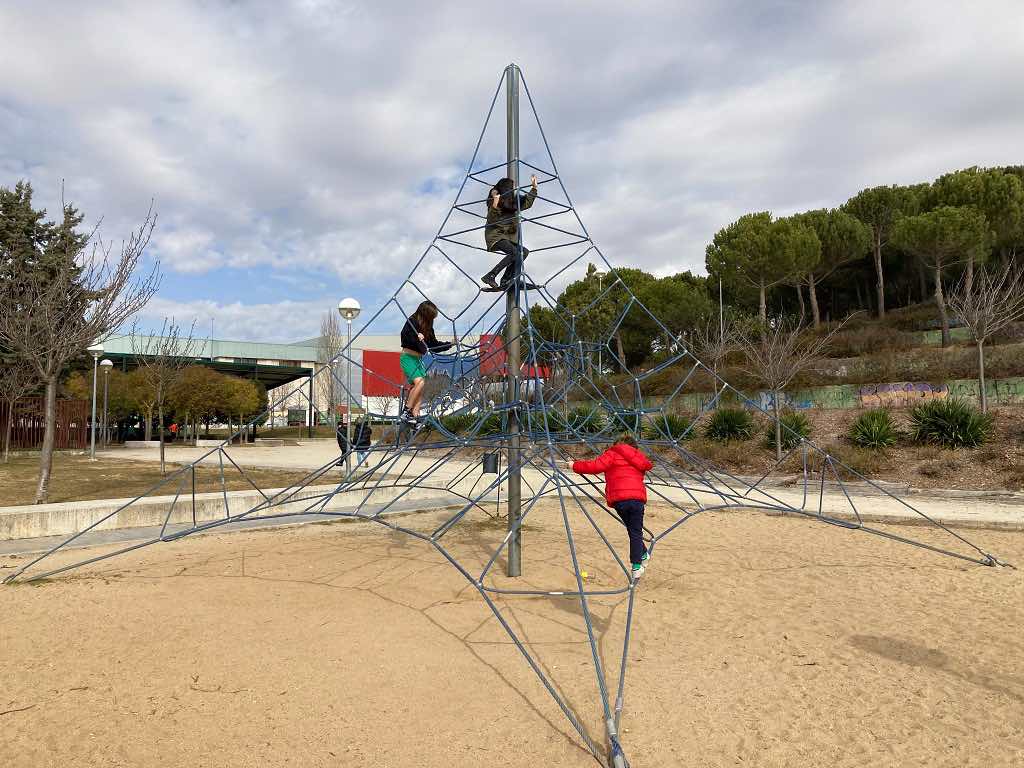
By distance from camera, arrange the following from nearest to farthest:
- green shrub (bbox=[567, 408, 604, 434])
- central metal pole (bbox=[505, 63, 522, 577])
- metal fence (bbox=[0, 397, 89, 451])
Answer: central metal pole (bbox=[505, 63, 522, 577])
green shrub (bbox=[567, 408, 604, 434])
metal fence (bbox=[0, 397, 89, 451])

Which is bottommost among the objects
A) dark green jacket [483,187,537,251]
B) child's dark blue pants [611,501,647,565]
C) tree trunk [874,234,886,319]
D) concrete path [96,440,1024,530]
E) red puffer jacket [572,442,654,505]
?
concrete path [96,440,1024,530]

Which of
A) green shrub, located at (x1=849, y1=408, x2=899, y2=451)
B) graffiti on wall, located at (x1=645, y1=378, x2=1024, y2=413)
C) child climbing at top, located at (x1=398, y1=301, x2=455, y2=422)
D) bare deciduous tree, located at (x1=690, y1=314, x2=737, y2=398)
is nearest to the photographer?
child climbing at top, located at (x1=398, y1=301, x2=455, y2=422)

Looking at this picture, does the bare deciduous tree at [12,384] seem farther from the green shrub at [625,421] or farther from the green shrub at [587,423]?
the green shrub at [625,421]

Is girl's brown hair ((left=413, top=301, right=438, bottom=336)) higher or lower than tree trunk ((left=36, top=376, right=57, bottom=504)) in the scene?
higher

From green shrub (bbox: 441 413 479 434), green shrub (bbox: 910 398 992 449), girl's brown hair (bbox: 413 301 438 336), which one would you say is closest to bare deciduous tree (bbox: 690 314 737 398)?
green shrub (bbox: 910 398 992 449)

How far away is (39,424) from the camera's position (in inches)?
830

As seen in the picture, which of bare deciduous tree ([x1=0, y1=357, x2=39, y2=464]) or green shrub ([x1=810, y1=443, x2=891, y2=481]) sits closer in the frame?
green shrub ([x1=810, y1=443, x2=891, y2=481])

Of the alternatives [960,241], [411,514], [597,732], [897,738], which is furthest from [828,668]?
[960,241]

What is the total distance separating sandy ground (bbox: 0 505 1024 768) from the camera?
2691mm

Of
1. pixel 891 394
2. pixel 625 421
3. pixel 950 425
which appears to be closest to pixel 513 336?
pixel 625 421

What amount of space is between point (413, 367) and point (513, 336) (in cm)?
94

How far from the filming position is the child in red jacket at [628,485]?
436 cm

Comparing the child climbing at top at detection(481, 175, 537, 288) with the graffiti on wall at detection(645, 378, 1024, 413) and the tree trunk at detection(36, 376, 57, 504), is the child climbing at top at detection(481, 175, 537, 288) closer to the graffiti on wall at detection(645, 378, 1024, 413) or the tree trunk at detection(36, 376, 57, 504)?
the tree trunk at detection(36, 376, 57, 504)

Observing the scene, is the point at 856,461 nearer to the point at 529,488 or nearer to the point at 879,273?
the point at 529,488
